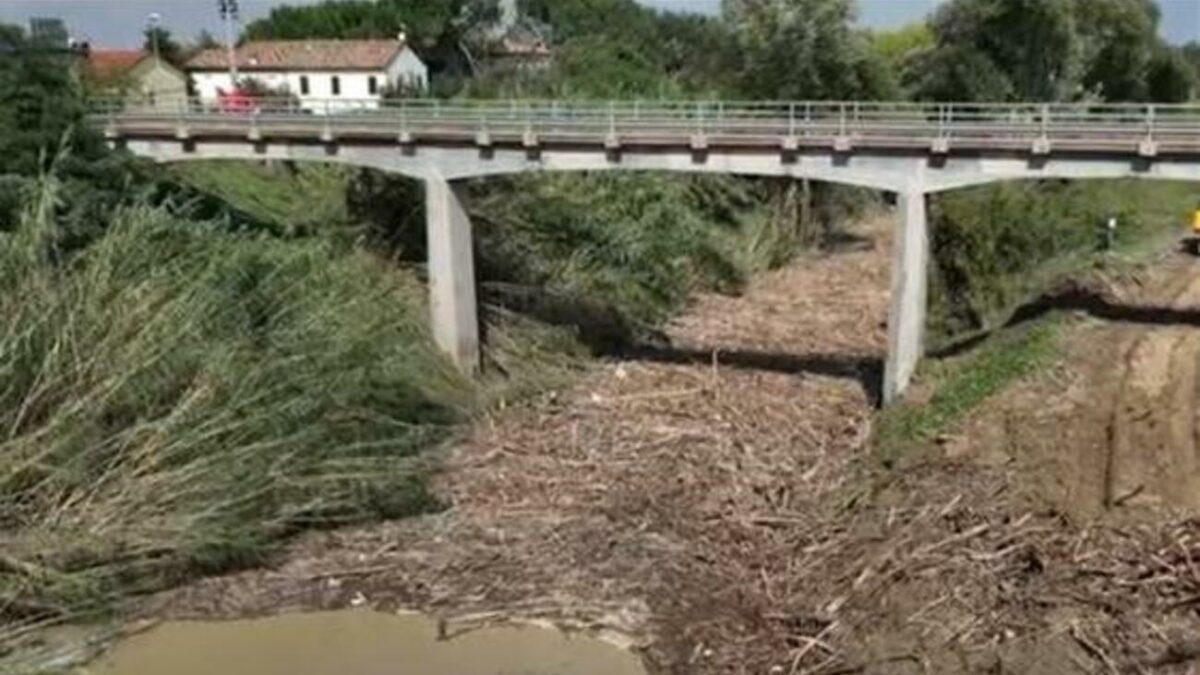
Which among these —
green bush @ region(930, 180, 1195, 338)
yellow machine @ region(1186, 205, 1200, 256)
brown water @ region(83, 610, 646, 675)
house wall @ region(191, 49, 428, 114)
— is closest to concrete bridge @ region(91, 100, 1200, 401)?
green bush @ region(930, 180, 1195, 338)

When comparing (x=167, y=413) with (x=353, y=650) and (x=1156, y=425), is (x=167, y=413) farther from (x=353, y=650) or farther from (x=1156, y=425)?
(x=1156, y=425)

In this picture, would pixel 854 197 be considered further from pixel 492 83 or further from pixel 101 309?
pixel 101 309

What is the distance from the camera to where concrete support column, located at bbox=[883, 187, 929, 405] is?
32.3 m

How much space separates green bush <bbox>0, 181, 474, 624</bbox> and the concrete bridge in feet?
33.7

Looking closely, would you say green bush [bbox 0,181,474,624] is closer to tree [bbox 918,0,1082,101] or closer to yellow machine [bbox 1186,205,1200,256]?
yellow machine [bbox 1186,205,1200,256]

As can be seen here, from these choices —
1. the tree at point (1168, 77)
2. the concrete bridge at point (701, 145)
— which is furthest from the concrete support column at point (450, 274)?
the tree at point (1168, 77)

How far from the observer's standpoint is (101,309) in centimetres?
2134

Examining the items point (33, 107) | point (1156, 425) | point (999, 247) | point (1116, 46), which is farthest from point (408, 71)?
point (1156, 425)

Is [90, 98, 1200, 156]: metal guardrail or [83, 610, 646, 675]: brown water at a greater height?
[90, 98, 1200, 156]: metal guardrail

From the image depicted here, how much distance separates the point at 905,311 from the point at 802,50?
1003 inches

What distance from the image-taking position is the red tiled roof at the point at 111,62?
65625 millimetres

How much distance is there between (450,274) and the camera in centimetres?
3669

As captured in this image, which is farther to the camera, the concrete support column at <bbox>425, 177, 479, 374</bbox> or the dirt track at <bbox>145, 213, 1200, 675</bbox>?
the concrete support column at <bbox>425, 177, 479, 374</bbox>

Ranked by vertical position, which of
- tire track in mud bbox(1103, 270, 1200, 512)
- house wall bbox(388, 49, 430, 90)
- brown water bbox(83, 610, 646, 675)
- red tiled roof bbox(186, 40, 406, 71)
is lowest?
brown water bbox(83, 610, 646, 675)
